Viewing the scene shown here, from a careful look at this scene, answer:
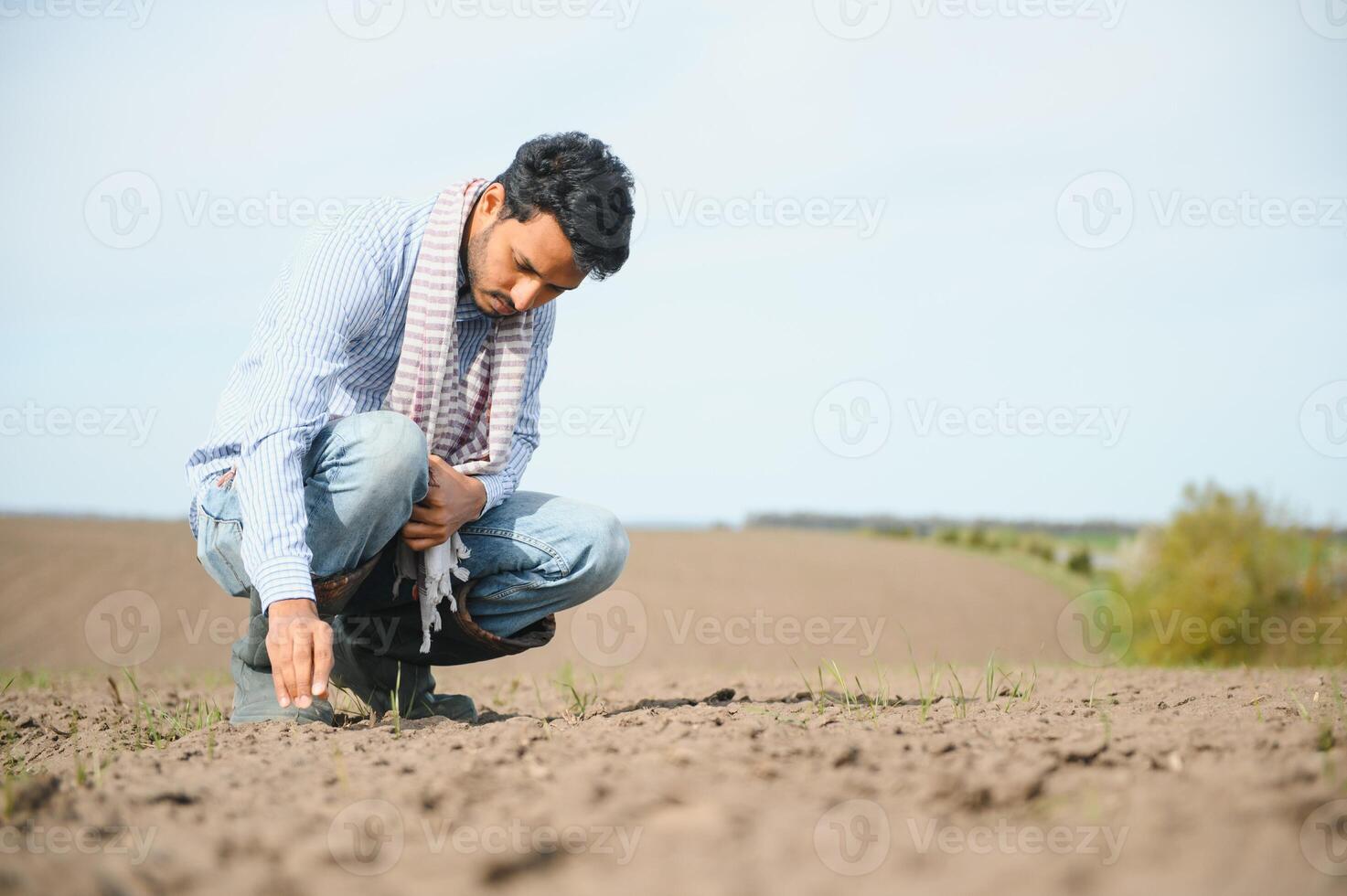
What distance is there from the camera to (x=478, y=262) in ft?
9.27

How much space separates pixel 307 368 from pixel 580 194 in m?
0.88

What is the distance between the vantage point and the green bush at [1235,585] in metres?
10.0

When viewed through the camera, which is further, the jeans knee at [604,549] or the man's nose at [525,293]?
the jeans knee at [604,549]

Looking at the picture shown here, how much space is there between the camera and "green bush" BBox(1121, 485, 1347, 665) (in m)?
10.0

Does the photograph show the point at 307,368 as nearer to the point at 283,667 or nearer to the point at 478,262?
the point at 478,262

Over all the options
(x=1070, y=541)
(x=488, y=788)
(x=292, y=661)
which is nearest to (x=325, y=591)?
(x=292, y=661)

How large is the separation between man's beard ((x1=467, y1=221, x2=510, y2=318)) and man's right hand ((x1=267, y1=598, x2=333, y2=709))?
1.15 meters
